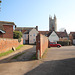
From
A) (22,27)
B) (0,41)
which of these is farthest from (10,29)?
(22,27)

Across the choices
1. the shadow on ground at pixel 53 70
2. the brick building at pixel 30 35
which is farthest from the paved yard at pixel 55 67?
the brick building at pixel 30 35

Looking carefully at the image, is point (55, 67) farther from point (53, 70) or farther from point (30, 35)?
point (30, 35)

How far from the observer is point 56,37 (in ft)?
181

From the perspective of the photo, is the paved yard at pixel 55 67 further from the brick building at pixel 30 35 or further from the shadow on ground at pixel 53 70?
the brick building at pixel 30 35

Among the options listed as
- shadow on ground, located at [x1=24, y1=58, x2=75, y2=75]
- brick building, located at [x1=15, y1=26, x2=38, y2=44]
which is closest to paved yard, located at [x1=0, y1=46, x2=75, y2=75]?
shadow on ground, located at [x1=24, y1=58, x2=75, y2=75]

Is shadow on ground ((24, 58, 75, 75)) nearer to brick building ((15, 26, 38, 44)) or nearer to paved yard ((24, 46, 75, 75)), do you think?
paved yard ((24, 46, 75, 75))

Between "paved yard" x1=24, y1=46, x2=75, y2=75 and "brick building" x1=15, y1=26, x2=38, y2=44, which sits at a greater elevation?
"brick building" x1=15, y1=26, x2=38, y2=44

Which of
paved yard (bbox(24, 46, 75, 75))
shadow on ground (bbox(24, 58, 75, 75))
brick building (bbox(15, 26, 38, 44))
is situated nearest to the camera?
shadow on ground (bbox(24, 58, 75, 75))

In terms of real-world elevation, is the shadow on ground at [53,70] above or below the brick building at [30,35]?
below

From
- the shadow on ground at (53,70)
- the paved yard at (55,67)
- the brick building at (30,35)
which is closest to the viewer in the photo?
the shadow on ground at (53,70)

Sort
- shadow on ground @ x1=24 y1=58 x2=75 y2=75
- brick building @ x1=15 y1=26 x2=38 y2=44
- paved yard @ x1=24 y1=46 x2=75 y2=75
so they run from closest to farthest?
shadow on ground @ x1=24 y1=58 x2=75 y2=75, paved yard @ x1=24 y1=46 x2=75 y2=75, brick building @ x1=15 y1=26 x2=38 y2=44

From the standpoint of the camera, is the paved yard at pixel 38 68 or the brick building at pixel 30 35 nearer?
the paved yard at pixel 38 68

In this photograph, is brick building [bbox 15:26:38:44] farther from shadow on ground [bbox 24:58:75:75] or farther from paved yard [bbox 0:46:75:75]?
shadow on ground [bbox 24:58:75:75]

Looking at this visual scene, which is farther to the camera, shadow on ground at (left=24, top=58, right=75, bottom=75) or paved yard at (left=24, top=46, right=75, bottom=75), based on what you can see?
paved yard at (left=24, top=46, right=75, bottom=75)
